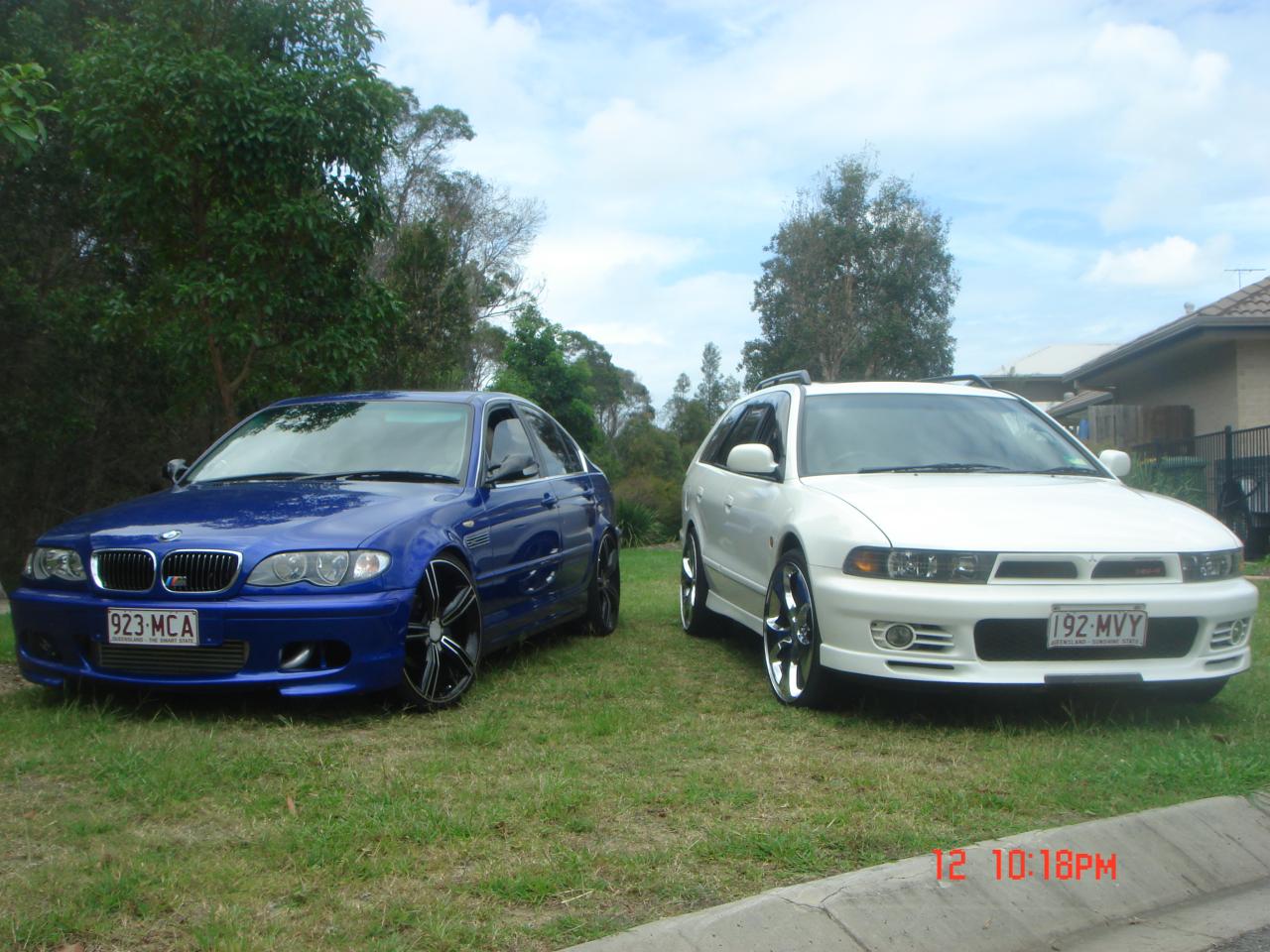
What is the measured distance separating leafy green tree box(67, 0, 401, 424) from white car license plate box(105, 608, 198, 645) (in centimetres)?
653

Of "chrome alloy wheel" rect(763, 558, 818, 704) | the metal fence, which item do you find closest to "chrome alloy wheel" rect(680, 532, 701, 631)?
"chrome alloy wheel" rect(763, 558, 818, 704)

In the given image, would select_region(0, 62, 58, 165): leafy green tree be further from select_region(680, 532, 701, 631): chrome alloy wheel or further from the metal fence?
the metal fence

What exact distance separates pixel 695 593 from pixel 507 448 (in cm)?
174

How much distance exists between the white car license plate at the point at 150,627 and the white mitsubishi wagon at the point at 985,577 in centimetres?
252

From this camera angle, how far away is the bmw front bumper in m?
4.91

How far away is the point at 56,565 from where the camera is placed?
5.26 m

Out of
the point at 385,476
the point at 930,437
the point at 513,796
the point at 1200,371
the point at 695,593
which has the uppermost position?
the point at 1200,371

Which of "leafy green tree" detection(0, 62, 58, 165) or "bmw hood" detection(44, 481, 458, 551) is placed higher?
"leafy green tree" detection(0, 62, 58, 165)

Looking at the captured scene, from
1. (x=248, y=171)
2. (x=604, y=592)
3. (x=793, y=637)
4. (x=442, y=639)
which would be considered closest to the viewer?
(x=442, y=639)

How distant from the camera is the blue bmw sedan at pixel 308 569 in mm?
4957

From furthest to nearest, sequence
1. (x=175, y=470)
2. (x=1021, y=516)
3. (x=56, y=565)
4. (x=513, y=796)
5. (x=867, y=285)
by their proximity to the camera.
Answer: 1. (x=867, y=285)
2. (x=175, y=470)
3. (x=56, y=565)
4. (x=1021, y=516)
5. (x=513, y=796)

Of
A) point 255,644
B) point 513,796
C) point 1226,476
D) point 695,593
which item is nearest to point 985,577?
point 513,796

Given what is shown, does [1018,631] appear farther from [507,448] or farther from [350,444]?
[350,444]
